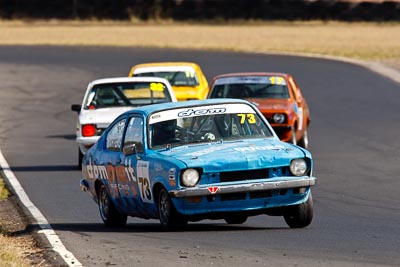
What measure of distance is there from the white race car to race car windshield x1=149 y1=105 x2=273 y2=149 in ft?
25.1

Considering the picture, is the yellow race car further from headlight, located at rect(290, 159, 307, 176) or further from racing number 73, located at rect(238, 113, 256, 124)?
headlight, located at rect(290, 159, 307, 176)

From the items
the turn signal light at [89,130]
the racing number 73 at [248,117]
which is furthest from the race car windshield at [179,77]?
the racing number 73 at [248,117]

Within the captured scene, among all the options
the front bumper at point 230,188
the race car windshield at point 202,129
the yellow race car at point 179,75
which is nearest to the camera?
the front bumper at point 230,188

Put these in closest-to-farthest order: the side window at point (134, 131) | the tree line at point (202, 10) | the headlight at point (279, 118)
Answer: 1. the side window at point (134, 131)
2. the headlight at point (279, 118)
3. the tree line at point (202, 10)

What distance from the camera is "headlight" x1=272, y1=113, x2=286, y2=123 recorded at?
68.0ft

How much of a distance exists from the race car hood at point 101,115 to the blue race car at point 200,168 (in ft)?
21.8

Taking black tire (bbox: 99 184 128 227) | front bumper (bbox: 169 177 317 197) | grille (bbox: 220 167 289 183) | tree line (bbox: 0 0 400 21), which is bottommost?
tree line (bbox: 0 0 400 21)

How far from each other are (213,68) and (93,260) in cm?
3442

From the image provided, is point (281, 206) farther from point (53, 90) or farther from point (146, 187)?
point (53, 90)

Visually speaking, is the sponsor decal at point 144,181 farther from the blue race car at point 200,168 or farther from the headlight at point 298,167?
the headlight at point 298,167

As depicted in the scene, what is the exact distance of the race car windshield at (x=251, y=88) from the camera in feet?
70.6

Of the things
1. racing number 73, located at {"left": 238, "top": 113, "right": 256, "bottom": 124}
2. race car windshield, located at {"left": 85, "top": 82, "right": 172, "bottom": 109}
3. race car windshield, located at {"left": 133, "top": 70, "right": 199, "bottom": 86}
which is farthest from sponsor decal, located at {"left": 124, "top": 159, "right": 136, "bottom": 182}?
race car windshield, located at {"left": 133, "top": 70, "right": 199, "bottom": 86}

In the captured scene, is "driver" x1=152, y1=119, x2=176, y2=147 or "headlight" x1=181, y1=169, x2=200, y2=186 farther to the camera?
"driver" x1=152, y1=119, x2=176, y2=147

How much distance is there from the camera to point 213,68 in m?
43.9
